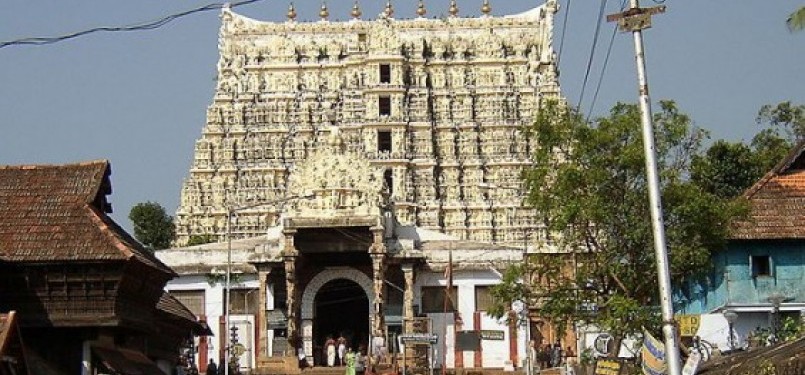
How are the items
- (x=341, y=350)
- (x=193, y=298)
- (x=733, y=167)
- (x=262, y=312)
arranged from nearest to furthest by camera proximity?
1. (x=341, y=350)
2. (x=262, y=312)
3. (x=193, y=298)
4. (x=733, y=167)

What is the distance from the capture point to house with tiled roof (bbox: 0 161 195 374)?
29.5 m

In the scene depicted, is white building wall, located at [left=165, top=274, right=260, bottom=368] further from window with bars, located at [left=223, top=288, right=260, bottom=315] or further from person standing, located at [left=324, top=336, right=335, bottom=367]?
person standing, located at [left=324, top=336, right=335, bottom=367]

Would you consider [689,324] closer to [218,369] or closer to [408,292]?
[218,369]

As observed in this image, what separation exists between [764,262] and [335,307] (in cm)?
2547

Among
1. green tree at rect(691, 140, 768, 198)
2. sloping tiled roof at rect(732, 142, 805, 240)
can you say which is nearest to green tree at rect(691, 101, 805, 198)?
green tree at rect(691, 140, 768, 198)

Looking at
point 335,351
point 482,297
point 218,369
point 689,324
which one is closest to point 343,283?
point 335,351

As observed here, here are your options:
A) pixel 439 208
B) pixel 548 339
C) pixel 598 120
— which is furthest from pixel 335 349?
pixel 439 208

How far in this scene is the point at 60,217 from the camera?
1224 inches

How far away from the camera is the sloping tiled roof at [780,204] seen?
127ft

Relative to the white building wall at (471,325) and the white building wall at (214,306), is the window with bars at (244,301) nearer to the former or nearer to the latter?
the white building wall at (214,306)

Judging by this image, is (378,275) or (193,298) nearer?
(378,275)

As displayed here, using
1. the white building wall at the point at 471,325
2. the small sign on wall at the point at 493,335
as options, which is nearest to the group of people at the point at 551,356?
the small sign on wall at the point at 493,335

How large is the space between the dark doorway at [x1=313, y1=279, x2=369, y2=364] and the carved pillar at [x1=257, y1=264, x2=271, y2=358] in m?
2.43

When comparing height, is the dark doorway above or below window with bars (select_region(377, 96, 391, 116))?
→ below
